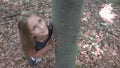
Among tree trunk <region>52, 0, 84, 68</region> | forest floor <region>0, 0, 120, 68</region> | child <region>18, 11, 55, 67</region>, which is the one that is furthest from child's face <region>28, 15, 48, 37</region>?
forest floor <region>0, 0, 120, 68</region>

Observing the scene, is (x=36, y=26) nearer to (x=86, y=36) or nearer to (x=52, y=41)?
(x=52, y=41)

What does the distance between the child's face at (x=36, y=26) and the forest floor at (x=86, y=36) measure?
128cm

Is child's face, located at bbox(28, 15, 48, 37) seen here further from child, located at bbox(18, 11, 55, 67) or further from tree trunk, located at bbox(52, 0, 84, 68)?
tree trunk, located at bbox(52, 0, 84, 68)

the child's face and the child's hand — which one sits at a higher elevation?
the child's face

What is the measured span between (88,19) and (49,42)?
6.18 feet

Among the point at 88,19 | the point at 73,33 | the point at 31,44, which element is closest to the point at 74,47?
the point at 73,33

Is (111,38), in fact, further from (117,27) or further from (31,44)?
(31,44)

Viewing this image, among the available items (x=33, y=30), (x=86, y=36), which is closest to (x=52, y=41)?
(x=33, y=30)

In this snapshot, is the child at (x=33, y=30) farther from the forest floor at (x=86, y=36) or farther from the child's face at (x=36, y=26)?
the forest floor at (x=86, y=36)

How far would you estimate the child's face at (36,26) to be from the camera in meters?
1.78

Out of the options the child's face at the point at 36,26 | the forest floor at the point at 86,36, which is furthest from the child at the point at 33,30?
the forest floor at the point at 86,36

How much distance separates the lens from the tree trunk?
60.1 inches

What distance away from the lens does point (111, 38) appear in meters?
3.42

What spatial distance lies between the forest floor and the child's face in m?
1.28
